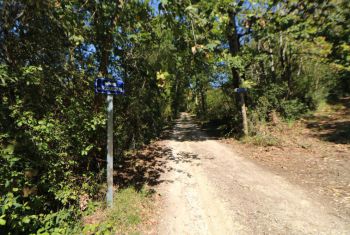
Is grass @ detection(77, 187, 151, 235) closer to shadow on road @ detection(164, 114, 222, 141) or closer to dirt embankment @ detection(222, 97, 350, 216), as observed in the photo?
dirt embankment @ detection(222, 97, 350, 216)

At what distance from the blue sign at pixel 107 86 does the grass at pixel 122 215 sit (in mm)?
2291

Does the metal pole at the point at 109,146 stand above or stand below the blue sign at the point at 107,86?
below

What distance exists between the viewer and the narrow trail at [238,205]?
3975mm

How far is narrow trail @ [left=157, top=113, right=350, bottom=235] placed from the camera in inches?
156

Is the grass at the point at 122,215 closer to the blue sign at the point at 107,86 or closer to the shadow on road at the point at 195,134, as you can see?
the blue sign at the point at 107,86

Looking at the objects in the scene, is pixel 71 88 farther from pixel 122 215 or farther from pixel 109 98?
pixel 122 215

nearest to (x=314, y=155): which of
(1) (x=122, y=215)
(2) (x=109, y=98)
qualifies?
(1) (x=122, y=215)

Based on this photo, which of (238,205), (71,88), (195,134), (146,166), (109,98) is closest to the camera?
(109,98)

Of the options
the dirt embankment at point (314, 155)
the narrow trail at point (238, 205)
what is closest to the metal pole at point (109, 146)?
the narrow trail at point (238, 205)

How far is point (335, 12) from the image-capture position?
9.48 metres

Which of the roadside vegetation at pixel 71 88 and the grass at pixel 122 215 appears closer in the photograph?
the roadside vegetation at pixel 71 88

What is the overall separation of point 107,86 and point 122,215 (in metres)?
2.46

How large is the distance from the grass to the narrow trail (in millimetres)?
442

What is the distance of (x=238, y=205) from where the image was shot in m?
4.80
